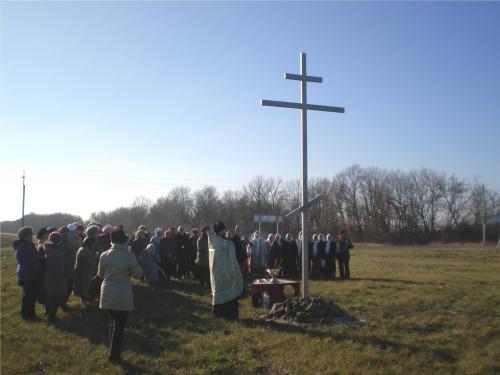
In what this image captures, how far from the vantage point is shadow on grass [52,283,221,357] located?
7.35 meters

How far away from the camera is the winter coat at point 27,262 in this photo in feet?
29.1

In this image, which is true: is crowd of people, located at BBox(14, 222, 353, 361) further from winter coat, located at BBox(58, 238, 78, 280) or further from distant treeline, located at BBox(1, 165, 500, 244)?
distant treeline, located at BBox(1, 165, 500, 244)

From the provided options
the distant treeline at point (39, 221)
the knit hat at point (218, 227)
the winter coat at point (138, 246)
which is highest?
the distant treeline at point (39, 221)

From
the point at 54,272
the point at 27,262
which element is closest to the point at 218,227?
the point at 54,272

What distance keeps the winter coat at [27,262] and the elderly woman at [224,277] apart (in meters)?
3.44

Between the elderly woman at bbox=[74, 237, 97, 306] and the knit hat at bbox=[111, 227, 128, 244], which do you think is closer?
the knit hat at bbox=[111, 227, 128, 244]

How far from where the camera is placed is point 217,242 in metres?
8.87

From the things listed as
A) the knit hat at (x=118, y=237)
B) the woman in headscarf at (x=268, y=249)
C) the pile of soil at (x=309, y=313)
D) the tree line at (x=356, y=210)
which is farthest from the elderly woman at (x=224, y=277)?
the tree line at (x=356, y=210)

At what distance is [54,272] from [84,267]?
3.72 feet

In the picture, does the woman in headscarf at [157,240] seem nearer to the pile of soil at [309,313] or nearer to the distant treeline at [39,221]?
the pile of soil at [309,313]

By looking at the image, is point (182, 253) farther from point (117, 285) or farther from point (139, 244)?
point (117, 285)

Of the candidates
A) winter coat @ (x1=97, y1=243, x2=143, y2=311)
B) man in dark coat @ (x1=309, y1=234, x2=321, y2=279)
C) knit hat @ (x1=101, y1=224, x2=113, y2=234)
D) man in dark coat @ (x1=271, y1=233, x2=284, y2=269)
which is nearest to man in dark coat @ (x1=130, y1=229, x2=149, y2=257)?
knit hat @ (x1=101, y1=224, x2=113, y2=234)

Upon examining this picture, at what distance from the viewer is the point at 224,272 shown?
28.8 ft

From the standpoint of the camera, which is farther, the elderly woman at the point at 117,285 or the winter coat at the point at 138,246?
the winter coat at the point at 138,246
